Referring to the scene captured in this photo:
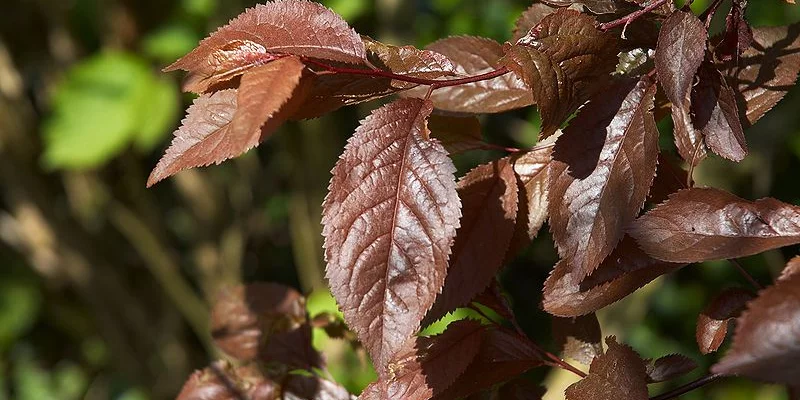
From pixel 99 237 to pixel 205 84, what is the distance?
352 centimetres

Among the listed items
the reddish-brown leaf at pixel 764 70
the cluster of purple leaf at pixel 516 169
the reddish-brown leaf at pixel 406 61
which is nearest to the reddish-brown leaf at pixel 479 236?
the cluster of purple leaf at pixel 516 169

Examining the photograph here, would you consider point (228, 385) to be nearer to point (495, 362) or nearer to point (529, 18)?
point (495, 362)

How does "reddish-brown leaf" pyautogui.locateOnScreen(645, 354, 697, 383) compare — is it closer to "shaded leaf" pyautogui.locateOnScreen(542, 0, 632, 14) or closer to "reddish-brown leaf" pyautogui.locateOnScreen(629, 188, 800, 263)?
"reddish-brown leaf" pyautogui.locateOnScreen(629, 188, 800, 263)

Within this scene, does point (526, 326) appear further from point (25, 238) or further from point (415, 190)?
point (415, 190)

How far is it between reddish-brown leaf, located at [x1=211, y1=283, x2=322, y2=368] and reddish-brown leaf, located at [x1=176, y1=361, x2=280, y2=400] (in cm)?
3

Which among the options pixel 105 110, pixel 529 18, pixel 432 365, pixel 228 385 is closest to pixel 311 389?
pixel 228 385

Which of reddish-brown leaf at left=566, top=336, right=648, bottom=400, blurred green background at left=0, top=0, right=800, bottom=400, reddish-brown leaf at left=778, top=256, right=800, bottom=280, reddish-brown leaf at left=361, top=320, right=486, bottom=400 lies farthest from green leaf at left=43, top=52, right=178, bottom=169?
reddish-brown leaf at left=778, top=256, right=800, bottom=280

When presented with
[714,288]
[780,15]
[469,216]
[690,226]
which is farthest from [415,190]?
[714,288]

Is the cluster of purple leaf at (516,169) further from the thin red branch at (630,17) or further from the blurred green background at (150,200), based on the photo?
the blurred green background at (150,200)

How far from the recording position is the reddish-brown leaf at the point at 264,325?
95 centimetres

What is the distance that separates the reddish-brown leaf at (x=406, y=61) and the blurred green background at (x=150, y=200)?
173cm

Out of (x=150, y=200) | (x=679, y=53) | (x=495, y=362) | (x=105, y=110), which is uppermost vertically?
(x=679, y=53)

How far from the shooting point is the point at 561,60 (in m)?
0.66

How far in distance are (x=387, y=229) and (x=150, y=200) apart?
3454 mm
